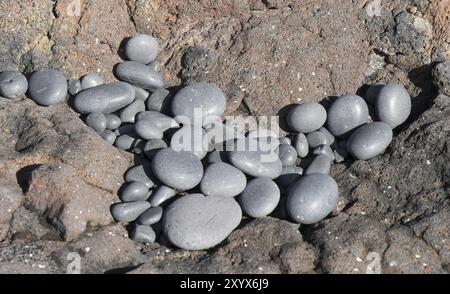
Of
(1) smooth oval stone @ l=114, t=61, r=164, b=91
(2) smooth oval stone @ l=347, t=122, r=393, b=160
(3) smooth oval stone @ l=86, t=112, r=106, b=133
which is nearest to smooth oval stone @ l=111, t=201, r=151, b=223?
(3) smooth oval stone @ l=86, t=112, r=106, b=133

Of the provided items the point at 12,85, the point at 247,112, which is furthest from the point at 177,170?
the point at 12,85

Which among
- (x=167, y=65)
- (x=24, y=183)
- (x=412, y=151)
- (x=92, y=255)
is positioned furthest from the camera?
(x=167, y=65)

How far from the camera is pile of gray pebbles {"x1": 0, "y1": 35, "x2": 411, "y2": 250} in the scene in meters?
3.12

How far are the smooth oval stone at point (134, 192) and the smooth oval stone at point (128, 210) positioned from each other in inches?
2.2

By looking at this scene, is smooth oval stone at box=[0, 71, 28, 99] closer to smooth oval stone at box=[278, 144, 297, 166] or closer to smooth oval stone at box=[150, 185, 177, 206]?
smooth oval stone at box=[150, 185, 177, 206]

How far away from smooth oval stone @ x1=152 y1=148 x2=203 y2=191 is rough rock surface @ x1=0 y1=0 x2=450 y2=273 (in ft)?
0.85

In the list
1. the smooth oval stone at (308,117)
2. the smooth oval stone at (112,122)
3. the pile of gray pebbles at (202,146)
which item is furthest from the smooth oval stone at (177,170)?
the smooth oval stone at (308,117)

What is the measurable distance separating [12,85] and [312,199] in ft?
6.64

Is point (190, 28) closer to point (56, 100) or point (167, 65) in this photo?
point (167, 65)

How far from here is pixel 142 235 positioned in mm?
3064

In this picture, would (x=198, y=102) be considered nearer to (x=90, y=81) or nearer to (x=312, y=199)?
(x=90, y=81)
